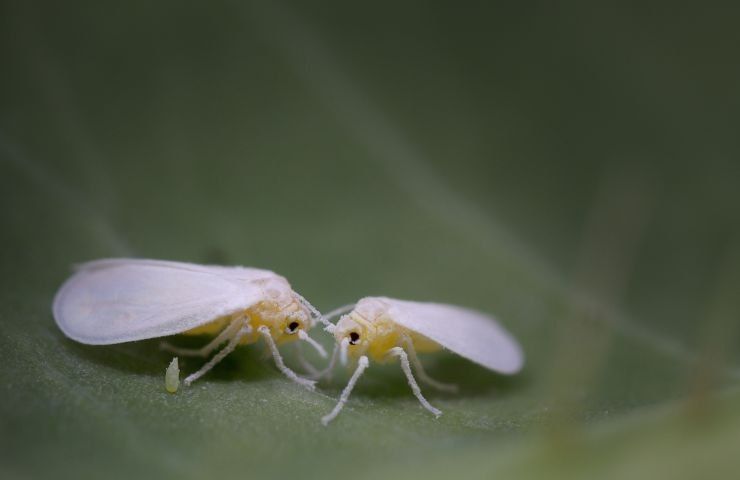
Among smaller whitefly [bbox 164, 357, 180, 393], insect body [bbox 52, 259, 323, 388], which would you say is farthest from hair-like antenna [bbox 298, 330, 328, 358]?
smaller whitefly [bbox 164, 357, 180, 393]

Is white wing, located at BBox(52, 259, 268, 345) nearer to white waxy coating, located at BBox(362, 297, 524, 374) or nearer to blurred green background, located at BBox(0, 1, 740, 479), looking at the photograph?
blurred green background, located at BBox(0, 1, 740, 479)

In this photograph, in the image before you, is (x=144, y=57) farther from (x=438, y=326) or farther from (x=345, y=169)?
(x=438, y=326)

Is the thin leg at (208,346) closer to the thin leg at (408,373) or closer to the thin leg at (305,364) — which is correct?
the thin leg at (305,364)

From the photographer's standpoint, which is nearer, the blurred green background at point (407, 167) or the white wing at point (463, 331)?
the white wing at point (463, 331)

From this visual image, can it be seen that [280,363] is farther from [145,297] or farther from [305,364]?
[145,297]

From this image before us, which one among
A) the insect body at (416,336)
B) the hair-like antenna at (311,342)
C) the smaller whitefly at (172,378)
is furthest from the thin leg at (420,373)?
the smaller whitefly at (172,378)
